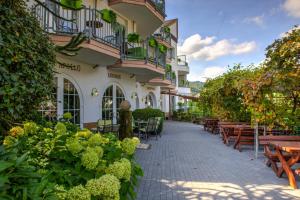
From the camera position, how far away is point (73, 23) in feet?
37.2

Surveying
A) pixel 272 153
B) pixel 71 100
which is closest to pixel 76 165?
pixel 272 153

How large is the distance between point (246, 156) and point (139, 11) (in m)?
10.6

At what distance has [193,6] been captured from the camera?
14.3 meters

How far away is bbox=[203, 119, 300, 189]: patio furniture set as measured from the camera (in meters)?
6.21

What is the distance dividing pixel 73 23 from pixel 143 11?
548cm

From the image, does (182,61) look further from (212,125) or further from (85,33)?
(85,33)

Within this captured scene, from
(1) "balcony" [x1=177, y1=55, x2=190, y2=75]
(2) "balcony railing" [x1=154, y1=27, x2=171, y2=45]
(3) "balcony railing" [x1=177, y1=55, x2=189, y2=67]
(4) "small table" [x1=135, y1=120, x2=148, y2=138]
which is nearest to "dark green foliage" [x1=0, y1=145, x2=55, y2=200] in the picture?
(4) "small table" [x1=135, y1=120, x2=148, y2=138]

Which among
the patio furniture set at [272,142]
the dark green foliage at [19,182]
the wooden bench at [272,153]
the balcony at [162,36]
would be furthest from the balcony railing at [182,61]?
the dark green foliage at [19,182]

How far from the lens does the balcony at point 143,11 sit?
14375mm

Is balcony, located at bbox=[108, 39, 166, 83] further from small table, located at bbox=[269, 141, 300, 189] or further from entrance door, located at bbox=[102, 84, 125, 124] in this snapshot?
small table, located at bbox=[269, 141, 300, 189]

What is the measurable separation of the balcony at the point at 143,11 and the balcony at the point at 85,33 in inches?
69.8

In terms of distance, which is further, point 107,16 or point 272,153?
point 107,16

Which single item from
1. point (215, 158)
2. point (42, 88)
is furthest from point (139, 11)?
point (42, 88)

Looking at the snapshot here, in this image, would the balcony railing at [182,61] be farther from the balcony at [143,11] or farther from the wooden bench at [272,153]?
the wooden bench at [272,153]
